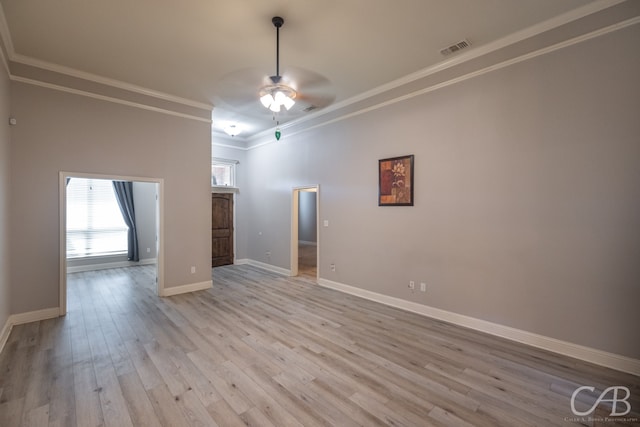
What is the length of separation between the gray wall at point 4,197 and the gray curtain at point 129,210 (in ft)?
12.2

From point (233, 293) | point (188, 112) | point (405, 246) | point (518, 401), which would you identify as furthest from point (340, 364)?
point (188, 112)

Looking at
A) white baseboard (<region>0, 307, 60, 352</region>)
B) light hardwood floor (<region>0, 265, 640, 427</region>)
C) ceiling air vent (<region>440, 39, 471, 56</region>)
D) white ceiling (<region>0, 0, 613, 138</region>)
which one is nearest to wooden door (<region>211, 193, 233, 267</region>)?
light hardwood floor (<region>0, 265, 640, 427</region>)

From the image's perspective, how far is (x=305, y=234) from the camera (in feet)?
41.4

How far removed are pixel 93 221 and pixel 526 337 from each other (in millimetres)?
9100

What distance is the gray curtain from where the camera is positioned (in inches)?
282

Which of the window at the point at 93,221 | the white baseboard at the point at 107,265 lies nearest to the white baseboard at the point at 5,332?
the white baseboard at the point at 107,265

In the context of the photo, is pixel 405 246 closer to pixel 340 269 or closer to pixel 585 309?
pixel 340 269

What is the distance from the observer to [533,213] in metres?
3.13

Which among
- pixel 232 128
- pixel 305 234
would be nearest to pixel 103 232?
pixel 232 128

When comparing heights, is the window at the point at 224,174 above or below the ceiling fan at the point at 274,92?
below

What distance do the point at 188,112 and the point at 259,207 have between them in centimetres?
293

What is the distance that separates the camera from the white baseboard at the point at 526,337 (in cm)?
266

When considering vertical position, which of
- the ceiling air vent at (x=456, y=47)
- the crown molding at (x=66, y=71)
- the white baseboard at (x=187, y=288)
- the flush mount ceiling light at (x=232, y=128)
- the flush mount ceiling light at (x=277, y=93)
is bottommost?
the white baseboard at (x=187, y=288)

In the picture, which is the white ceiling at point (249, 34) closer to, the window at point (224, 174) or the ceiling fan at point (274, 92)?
the ceiling fan at point (274, 92)
